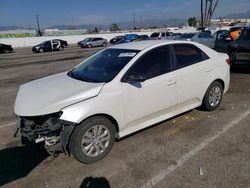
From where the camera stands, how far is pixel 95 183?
11.3 feet

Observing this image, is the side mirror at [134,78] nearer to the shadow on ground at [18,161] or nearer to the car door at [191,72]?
the car door at [191,72]

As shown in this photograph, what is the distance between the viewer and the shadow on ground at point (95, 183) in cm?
340

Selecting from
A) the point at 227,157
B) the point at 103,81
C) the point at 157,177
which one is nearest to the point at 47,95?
the point at 103,81

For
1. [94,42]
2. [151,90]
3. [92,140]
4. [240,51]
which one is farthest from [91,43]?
[92,140]

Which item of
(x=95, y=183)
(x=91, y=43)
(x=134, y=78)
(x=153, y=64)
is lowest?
(x=91, y=43)

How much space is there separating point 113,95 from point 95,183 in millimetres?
1237

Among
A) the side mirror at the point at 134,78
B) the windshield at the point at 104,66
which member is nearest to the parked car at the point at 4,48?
the windshield at the point at 104,66

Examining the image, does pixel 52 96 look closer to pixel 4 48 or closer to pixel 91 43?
pixel 4 48

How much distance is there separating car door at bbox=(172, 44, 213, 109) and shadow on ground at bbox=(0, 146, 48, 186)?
2608 millimetres

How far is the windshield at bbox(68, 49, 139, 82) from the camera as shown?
169 inches

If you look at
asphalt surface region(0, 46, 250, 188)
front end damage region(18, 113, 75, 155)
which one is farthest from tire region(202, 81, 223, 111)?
front end damage region(18, 113, 75, 155)

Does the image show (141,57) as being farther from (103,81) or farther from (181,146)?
(181,146)

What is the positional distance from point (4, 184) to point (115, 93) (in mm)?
1891

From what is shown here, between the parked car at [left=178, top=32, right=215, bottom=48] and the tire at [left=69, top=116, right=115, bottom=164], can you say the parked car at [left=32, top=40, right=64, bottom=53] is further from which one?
the tire at [left=69, top=116, right=115, bottom=164]
